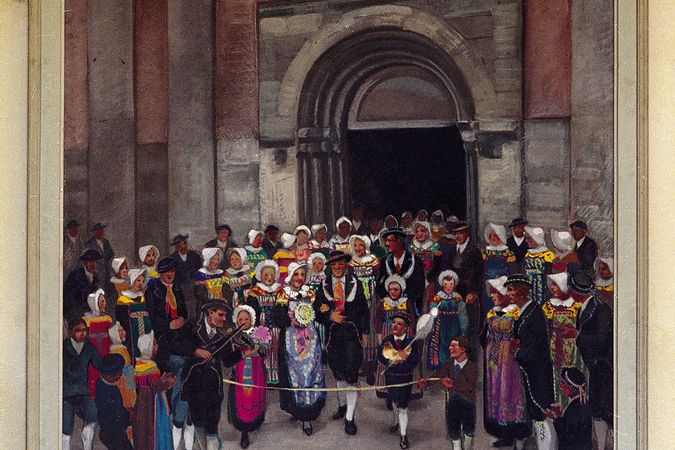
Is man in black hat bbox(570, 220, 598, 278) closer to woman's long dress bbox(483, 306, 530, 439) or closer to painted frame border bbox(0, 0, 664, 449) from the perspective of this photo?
woman's long dress bbox(483, 306, 530, 439)

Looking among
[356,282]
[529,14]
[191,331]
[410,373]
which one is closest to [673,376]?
[410,373]

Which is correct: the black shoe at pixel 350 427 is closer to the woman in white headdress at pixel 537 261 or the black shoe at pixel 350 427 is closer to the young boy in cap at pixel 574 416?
the young boy in cap at pixel 574 416

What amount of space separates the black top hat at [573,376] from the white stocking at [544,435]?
30cm

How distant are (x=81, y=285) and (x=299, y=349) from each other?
5.29 ft

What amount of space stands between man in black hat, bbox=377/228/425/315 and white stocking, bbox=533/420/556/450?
105 centimetres

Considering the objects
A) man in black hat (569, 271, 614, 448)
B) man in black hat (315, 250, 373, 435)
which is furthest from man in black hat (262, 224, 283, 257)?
man in black hat (569, 271, 614, 448)

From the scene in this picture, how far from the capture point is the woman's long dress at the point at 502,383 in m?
5.28

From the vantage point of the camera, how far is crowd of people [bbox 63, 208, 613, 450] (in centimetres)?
521

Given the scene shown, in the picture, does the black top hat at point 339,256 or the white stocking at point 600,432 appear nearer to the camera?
the white stocking at point 600,432

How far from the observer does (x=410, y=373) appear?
5449 millimetres

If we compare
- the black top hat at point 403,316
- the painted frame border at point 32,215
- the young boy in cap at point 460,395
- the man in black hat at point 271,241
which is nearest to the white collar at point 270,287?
the man in black hat at point 271,241

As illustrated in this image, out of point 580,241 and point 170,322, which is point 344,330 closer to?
point 170,322

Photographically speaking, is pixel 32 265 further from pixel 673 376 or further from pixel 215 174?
pixel 673 376

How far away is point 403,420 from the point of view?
5.42m
